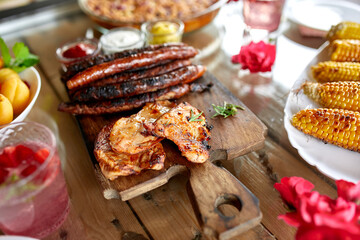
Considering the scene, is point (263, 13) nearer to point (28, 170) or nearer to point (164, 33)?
point (164, 33)

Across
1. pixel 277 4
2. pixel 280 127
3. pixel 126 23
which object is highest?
pixel 277 4

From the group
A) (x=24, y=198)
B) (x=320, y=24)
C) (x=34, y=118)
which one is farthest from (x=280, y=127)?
(x=34, y=118)

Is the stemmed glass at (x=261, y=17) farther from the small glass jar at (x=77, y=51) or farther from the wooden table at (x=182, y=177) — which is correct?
the small glass jar at (x=77, y=51)

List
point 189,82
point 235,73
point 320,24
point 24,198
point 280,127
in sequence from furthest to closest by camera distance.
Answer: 1. point 320,24
2. point 235,73
3. point 189,82
4. point 280,127
5. point 24,198

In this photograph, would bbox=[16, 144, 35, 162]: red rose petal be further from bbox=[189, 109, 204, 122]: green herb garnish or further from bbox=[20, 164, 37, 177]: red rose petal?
bbox=[189, 109, 204, 122]: green herb garnish

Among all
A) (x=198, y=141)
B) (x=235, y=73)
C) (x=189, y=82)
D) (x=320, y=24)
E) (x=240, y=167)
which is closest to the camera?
(x=198, y=141)

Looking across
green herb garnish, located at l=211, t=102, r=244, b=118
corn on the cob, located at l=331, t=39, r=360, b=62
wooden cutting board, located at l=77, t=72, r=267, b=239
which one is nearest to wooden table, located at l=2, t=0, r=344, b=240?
wooden cutting board, located at l=77, t=72, r=267, b=239

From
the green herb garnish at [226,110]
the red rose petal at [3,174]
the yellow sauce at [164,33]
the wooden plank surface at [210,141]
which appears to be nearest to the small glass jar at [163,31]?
the yellow sauce at [164,33]

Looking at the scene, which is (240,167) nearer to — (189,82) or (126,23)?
(189,82)
